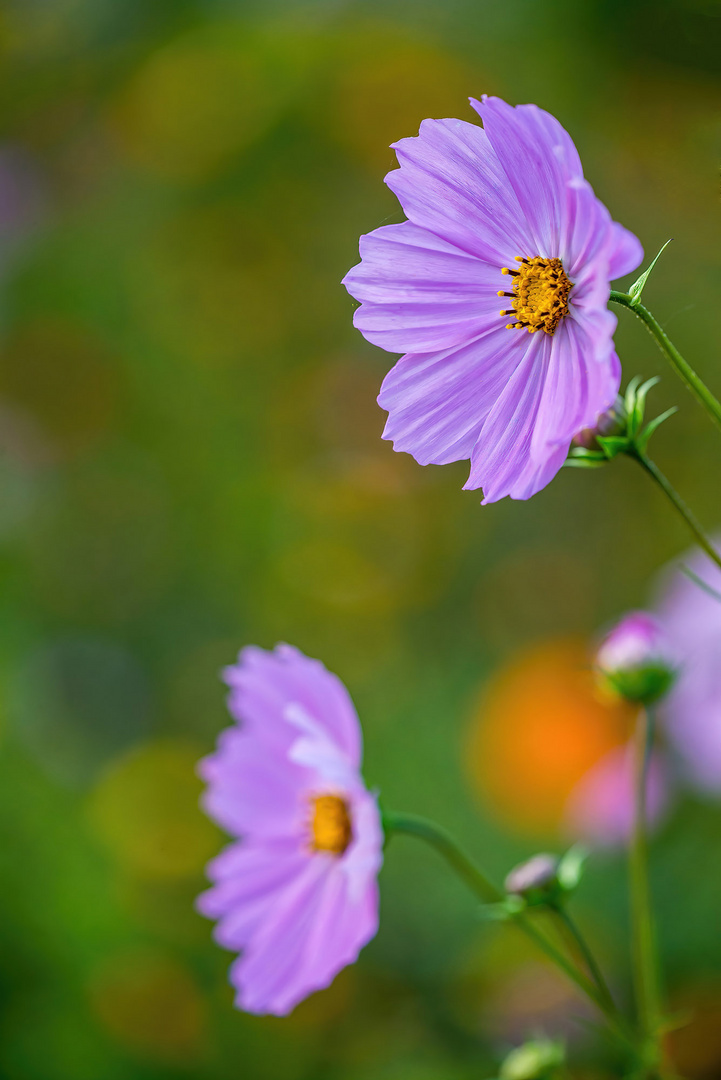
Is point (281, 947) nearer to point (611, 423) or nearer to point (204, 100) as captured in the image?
point (611, 423)

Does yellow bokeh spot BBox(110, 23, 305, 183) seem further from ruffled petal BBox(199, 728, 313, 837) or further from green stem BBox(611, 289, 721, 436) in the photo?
green stem BBox(611, 289, 721, 436)

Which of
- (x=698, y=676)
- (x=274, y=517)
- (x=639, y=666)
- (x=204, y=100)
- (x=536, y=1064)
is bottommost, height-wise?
(x=698, y=676)

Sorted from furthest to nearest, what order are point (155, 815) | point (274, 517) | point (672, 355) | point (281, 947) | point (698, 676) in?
point (274, 517)
point (155, 815)
point (698, 676)
point (281, 947)
point (672, 355)

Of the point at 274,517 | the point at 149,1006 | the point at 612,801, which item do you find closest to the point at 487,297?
the point at 612,801

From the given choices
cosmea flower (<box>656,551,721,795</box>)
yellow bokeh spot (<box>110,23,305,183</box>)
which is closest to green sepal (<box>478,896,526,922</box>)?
cosmea flower (<box>656,551,721,795</box>)

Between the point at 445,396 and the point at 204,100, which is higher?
the point at 204,100

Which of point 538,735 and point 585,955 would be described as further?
point 538,735

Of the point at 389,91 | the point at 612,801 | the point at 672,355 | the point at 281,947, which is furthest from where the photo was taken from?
the point at 389,91

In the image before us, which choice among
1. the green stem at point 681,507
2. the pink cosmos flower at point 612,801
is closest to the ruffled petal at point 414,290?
the green stem at point 681,507
